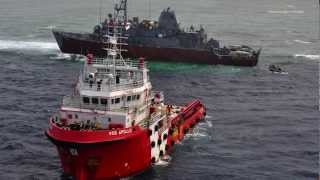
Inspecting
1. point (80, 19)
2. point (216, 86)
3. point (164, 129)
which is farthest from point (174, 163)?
point (80, 19)

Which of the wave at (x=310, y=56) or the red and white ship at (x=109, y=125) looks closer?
the red and white ship at (x=109, y=125)

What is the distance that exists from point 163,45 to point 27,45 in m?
27.8

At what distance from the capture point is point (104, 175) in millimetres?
55094

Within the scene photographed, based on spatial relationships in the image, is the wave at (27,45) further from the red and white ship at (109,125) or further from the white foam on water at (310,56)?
the red and white ship at (109,125)

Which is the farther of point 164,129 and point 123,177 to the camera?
point 164,129

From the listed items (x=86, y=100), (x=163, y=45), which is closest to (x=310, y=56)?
(x=163, y=45)

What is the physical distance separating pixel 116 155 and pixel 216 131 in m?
22.3

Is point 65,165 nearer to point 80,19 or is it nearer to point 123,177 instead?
point 123,177

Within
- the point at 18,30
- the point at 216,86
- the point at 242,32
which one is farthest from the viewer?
the point at 242,32

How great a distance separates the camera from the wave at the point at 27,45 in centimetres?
12788

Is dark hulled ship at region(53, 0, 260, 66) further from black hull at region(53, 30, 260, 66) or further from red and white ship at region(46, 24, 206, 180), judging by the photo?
red and white ship at region(46, 24, 206, 180)

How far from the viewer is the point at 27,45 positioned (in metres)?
131

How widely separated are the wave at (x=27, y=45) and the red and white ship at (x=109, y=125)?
68.0 meters

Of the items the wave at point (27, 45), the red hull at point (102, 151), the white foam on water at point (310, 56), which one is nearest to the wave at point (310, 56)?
the white foam on water at point (310, 56)
